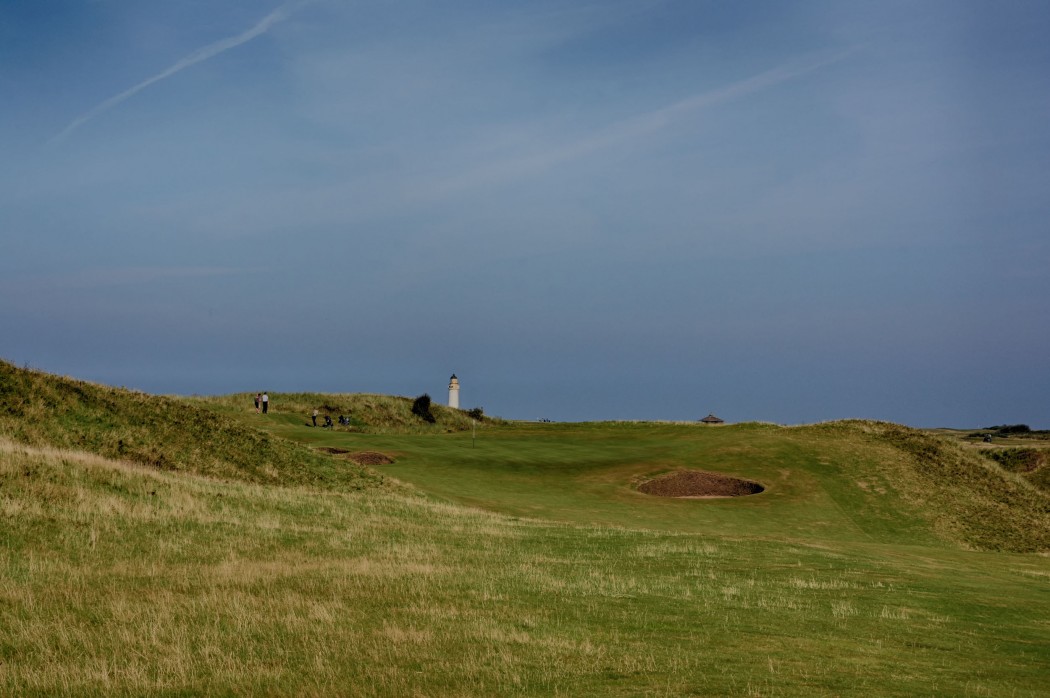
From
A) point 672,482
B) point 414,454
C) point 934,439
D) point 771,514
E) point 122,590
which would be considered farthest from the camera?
point 934,439

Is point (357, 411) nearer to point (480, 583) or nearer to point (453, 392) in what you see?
point (453, 392)

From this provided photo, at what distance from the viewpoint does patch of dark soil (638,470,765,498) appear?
1909 inches

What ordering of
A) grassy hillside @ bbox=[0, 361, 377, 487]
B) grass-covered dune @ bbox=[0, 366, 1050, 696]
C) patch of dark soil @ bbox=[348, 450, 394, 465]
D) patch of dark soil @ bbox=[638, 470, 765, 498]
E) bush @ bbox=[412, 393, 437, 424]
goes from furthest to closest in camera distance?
bush @ bbox=[412, 393, 437, 424]
patch of dark soil @ bbox=[348, 450, 394, 465]
patch of dark soil @ bbox=[638, 470, 765, 498]
grassy hillside @ bbox=[0, 361, 377, 487]
grass-covered dune @ bbox=[0, 366, 1050, 696]

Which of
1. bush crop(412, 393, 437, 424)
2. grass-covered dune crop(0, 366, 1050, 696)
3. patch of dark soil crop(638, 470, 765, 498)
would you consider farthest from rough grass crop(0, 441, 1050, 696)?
bush crop(412, 393, 437, 424)

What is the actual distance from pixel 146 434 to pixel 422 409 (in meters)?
63.6

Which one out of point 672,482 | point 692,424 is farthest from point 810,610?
point 692,424

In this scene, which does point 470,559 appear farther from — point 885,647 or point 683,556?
point 885,647

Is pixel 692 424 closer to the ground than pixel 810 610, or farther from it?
farther from it

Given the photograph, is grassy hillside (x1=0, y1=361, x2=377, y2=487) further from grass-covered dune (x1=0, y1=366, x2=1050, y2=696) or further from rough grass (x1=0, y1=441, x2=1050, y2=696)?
rough grass (x1=0, y1=441, x2=1050, y2=696)

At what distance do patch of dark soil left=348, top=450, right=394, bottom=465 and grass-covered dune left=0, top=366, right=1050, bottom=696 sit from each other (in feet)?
13.1

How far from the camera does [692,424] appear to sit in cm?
7838

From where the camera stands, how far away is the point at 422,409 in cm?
10994

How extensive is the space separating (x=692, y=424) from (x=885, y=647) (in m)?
63.9

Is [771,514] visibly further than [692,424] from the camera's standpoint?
No
